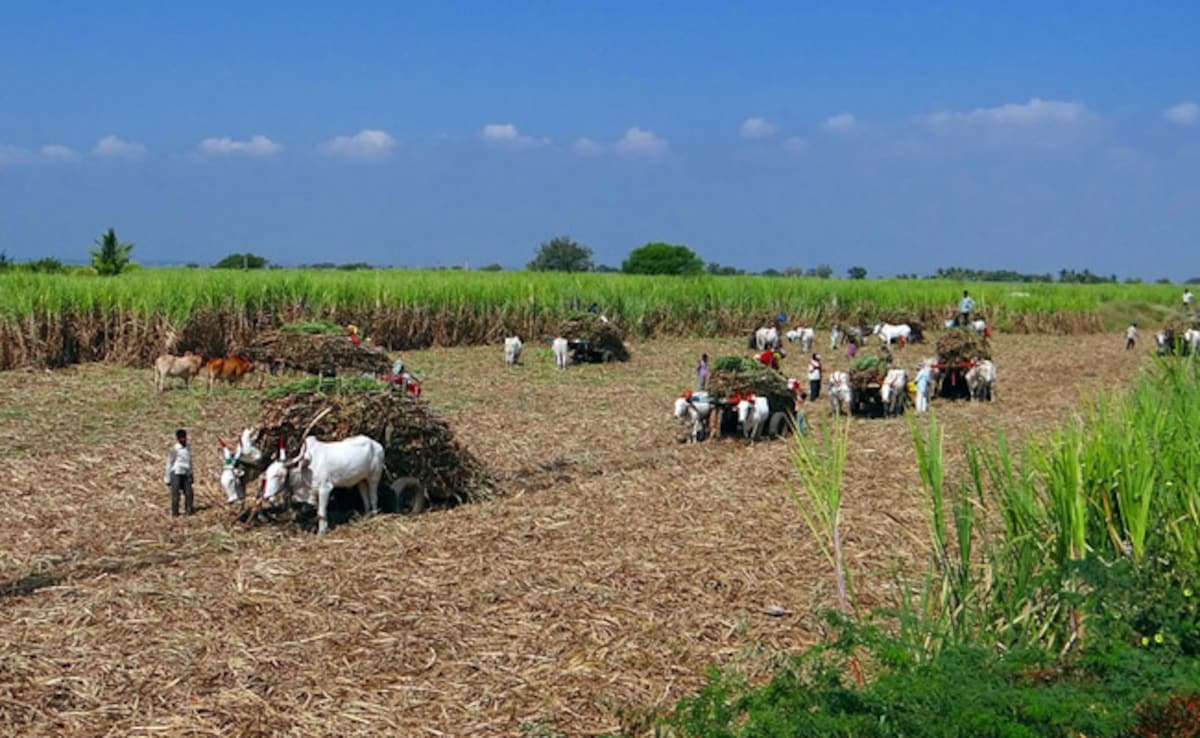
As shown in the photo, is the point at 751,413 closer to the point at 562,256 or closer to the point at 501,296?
the point at 501,296

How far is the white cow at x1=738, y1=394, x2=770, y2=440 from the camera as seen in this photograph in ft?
50.1

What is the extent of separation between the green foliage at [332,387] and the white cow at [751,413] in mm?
5675

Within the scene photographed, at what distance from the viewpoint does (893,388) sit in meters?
17.4

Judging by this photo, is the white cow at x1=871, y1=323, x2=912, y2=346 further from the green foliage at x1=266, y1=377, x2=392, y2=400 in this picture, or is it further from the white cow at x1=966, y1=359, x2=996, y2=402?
the green foliage at x1=266, y1=377, x2=392, y2=400

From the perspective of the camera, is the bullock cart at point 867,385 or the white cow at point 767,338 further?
the white cow at point 767,338

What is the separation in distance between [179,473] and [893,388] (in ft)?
34.9

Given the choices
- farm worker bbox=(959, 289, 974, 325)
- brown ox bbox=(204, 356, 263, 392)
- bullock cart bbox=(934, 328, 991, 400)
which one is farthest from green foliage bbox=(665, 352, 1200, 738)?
farm worker bbox=(959, 289, 974, 325)

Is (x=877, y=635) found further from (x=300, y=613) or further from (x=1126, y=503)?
(x=300, y=613)

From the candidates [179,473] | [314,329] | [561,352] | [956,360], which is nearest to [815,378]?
[956,360]

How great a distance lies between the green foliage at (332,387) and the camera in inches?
425

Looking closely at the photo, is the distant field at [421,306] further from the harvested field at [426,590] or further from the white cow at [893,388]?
the white cow at [893,388]

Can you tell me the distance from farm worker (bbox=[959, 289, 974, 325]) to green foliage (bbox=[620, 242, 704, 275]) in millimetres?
29443

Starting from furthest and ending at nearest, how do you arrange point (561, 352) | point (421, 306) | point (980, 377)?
point (421, 306), point (561, 352), point (980, 377)

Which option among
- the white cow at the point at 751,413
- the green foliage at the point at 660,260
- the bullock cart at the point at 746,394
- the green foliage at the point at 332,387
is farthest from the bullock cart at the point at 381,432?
the green foliage at the point at 660,260
